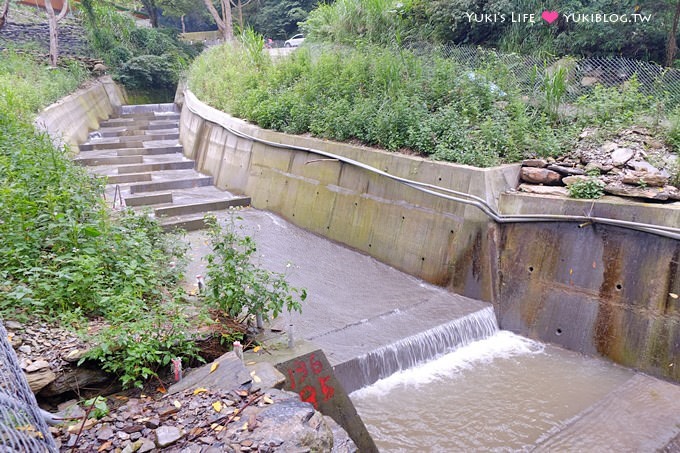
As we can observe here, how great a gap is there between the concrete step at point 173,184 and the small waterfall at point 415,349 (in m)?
8.39

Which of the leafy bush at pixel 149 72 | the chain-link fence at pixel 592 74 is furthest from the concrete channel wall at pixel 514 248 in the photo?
the leafy bush at pixel 149 72

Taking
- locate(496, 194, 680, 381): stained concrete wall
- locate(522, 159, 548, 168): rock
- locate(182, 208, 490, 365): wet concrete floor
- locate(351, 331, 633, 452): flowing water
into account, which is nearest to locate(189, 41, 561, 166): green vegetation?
locate(522, 159, 548, 168): rock

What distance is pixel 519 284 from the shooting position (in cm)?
717

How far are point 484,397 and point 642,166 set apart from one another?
3.90 meters

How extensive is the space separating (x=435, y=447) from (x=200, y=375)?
2464 mm

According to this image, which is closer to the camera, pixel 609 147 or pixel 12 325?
pixel 12 325

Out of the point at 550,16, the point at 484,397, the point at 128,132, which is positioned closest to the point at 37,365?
the point at 484,397

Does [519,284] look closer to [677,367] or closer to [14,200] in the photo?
[677,367]

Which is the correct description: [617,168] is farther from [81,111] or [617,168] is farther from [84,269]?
[81,111]

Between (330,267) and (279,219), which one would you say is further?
(279,219)

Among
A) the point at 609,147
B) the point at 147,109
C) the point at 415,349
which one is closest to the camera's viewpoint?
the point at 415,349

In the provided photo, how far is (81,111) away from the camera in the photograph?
1728 cm

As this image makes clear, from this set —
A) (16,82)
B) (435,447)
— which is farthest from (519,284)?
(16,82)

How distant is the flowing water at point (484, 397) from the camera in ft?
16.4
